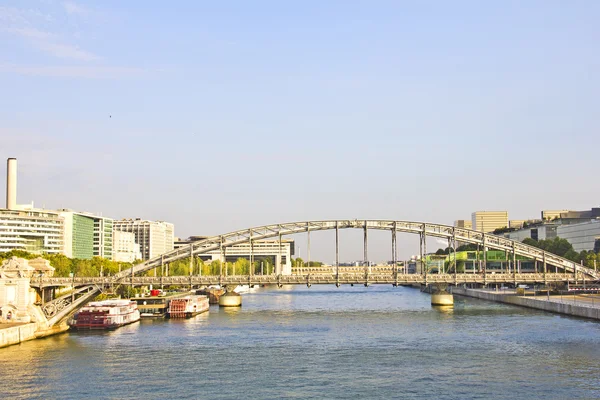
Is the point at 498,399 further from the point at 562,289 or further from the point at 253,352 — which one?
the point at 562,289

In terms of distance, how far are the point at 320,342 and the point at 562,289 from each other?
7752cm

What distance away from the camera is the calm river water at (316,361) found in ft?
153

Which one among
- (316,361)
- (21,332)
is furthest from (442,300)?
(21,332)

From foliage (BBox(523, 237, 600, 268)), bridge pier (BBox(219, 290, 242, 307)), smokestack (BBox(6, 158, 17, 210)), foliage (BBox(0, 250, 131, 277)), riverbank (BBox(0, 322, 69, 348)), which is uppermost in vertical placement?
smokestack (BBox(6, 158, 17, 210))

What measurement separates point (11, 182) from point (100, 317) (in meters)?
117

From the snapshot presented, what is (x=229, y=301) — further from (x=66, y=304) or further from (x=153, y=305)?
(x=66, y=304)

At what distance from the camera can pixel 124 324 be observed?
86500mm

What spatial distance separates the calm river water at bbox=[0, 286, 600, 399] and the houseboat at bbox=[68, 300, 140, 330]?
1777 mm

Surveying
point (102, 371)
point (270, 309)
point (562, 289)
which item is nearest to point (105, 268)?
point (270, 309)

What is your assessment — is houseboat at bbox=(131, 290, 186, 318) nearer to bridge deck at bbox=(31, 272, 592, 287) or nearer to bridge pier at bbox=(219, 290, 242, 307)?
bridge deck at bbox=(31, 272, 592, 287)

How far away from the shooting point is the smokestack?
17925 cm

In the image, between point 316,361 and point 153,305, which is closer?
point 316,361

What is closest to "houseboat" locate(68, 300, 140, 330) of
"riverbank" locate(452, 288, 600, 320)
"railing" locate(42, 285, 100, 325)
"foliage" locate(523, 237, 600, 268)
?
"railing" locate(42, 285, 100, 325)

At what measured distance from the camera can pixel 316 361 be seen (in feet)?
189
